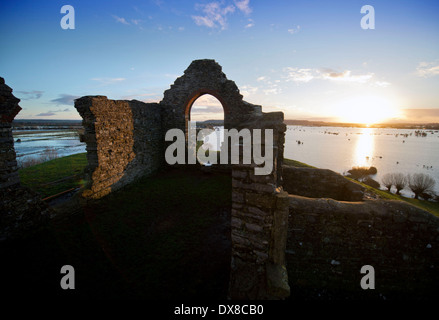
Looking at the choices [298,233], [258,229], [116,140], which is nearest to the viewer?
[258,229]

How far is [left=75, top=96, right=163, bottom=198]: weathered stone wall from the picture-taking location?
23.5ft

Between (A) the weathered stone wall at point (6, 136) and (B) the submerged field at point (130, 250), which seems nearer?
(B) the submerged field at point (130, 250)

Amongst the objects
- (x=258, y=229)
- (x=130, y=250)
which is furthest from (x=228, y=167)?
(x=258, y=229)

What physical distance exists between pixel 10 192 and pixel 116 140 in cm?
387

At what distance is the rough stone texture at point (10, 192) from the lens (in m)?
5.02

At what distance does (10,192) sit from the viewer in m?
5.21

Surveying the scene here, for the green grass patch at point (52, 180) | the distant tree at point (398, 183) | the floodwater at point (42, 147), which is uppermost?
the floodwater at point (42, 147)

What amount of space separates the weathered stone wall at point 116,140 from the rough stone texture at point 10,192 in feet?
5.59

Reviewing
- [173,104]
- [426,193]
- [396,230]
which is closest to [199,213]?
[396,230]

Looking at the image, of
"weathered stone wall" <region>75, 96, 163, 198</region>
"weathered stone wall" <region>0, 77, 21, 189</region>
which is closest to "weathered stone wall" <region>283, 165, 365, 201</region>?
"weathered stone wall" <region>75, 96, 163, 198</region>

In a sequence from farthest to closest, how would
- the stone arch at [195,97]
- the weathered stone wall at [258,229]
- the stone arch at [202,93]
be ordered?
the stone arch at [195,97] → the stone arch at [202,93] → the weathered stone wall at [258,229]

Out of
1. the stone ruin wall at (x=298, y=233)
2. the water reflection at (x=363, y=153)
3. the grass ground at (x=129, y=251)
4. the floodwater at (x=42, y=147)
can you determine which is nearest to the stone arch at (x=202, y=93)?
the grass ground at (x=129, y=251)

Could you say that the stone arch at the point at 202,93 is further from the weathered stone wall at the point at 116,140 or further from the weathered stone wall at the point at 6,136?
the weathered stone wall at the point at 6,136

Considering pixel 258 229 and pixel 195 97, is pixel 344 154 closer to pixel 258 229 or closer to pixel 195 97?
pixel 195 97
